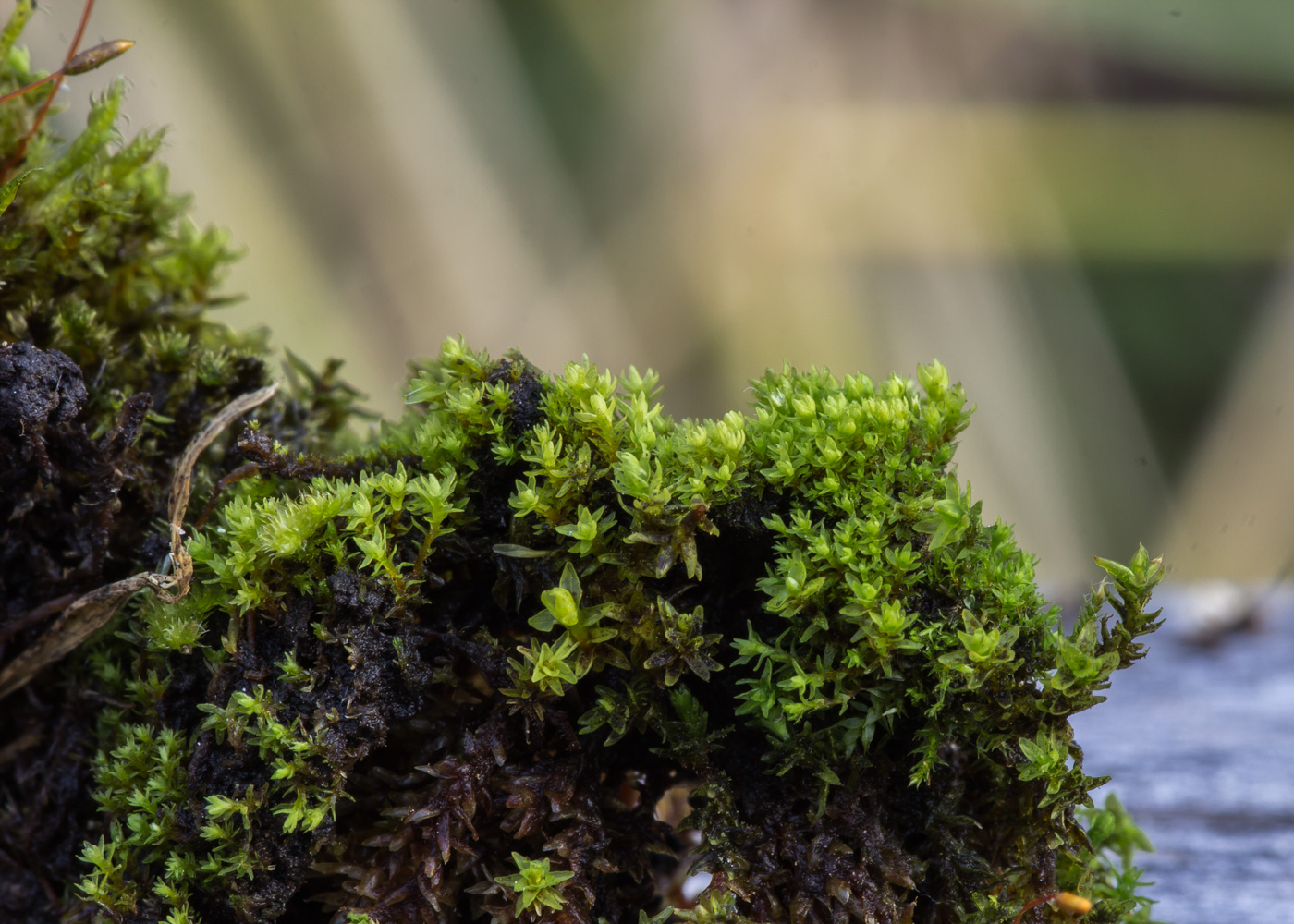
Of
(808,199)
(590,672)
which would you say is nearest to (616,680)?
(590,672)

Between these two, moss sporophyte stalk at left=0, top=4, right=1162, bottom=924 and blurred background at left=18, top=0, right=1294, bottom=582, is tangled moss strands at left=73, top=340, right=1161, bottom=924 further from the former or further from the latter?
blurred background at left=18, top=0, right=1294, bottom=582

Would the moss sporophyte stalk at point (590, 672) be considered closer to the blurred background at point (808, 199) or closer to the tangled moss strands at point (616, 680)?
the tangled moss strands at point (616, 680)

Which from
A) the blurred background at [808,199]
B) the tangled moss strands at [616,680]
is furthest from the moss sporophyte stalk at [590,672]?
the blurred background at [808,199]

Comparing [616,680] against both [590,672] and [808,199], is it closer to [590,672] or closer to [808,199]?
[590,672]

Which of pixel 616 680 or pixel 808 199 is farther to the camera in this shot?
pixel 808 199

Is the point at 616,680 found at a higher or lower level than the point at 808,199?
lower

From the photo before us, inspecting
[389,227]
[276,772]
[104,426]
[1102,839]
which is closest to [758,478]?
[276,772]
